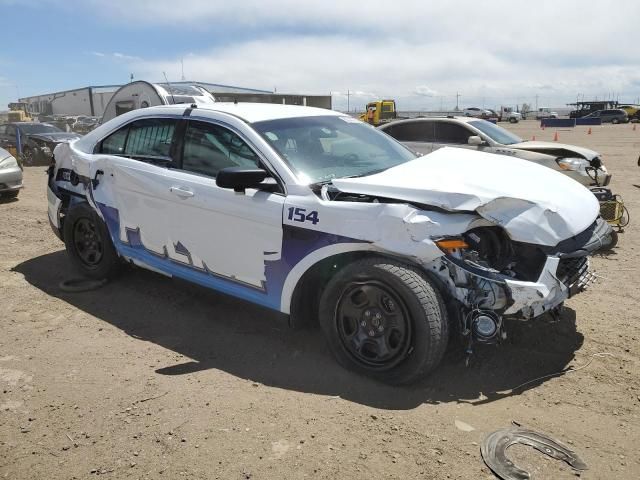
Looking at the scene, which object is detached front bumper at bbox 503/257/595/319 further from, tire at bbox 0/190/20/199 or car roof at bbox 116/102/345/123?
tire at bbox 0/190/20/199

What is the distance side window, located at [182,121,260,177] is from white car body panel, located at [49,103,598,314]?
0.23 ft

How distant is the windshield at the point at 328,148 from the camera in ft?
11.8

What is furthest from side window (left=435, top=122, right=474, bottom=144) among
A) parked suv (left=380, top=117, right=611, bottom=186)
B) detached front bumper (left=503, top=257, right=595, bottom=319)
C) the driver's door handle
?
the driver's door handle

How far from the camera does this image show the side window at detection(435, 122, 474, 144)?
9.56 m

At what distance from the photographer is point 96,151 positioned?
16.0 ft

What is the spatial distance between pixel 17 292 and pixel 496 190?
172 inches

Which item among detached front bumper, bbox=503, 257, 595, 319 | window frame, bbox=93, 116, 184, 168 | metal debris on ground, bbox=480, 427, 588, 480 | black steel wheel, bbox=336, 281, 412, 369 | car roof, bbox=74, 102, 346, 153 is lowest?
metal debris on ground, bbox=480, 427, 588, 480

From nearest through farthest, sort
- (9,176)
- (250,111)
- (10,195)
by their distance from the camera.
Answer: (250,111)
(9,176)
(10,195)

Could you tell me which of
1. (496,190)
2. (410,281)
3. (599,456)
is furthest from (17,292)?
(599,456)

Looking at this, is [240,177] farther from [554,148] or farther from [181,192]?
[554,148]

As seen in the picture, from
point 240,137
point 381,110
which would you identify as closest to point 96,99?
point 381,110

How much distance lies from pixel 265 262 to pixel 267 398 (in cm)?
88

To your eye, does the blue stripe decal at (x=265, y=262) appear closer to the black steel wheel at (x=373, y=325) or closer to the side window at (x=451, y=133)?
the black steel wheel at (x=373, y=325)

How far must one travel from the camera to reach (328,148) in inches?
154
